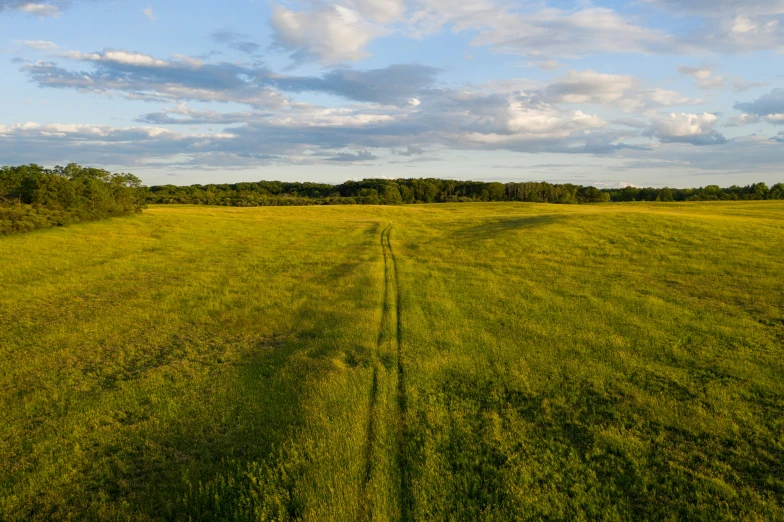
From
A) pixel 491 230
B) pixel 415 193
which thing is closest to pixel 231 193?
pixel 415 193

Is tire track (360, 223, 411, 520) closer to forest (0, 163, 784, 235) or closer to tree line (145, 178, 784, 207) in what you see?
forest (0, 163, 784, 235)

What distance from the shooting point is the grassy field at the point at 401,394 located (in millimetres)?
6727

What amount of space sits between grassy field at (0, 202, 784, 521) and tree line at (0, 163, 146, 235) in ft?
53.4

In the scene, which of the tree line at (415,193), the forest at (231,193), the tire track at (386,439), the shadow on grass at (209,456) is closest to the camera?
the tire track at (386,439)

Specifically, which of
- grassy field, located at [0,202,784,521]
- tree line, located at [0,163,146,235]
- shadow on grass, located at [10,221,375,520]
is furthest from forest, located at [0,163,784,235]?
shadow on grass, located at [10,221,375,520]

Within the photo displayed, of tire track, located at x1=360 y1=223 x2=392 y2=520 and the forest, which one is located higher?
the forest

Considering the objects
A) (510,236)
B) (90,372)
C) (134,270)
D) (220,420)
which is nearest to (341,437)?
(220,420)

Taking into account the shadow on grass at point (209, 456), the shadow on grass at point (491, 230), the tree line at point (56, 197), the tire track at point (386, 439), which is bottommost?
the shadow on grass at point (209, 456)

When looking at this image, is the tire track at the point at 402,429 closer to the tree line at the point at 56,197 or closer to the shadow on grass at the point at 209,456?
the shadow on grass at the point at 209,456

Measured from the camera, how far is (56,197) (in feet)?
128

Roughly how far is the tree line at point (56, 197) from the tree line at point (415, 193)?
45.9m

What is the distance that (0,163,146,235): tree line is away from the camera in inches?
1355

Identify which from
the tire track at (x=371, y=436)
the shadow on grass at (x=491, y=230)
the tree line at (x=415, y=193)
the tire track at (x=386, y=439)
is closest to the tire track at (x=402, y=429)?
the tire track at (x=386, y=439)

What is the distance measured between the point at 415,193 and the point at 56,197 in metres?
106
